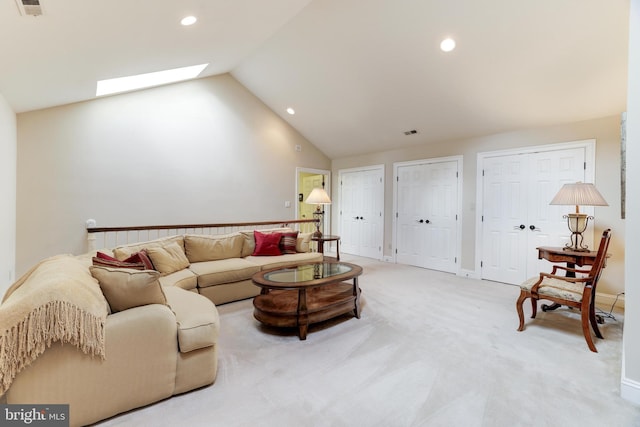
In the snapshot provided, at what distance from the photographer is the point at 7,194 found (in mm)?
3035

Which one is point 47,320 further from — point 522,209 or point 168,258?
point 522,209

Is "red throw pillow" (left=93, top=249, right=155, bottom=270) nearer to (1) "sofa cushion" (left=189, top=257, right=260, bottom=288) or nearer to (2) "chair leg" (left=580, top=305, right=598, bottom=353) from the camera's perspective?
(1) "sofa cushion" (left=189, top=257, right=260, bottom=288)

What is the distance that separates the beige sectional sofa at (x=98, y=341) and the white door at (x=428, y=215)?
4269 mm

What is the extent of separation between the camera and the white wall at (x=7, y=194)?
2.82 meters

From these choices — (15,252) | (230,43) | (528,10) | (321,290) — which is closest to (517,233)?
(528,10)

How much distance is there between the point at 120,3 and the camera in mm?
1976

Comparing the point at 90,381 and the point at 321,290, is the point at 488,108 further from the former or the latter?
the point at 90,381

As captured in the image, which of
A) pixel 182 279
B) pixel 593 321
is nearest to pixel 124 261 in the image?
pixel 182 279

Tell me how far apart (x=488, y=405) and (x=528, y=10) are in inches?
131

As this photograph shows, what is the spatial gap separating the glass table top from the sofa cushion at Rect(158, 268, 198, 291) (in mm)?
851

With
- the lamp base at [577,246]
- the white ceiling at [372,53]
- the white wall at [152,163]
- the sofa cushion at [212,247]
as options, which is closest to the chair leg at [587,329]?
the lamp base at [577,246]

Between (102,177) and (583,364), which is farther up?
(102,177)

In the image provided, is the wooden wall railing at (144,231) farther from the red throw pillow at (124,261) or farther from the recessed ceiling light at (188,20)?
the recessed ceiling light at (188,20)

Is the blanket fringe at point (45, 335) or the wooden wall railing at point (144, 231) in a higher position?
the wooden wall railing at point (144, 231)
